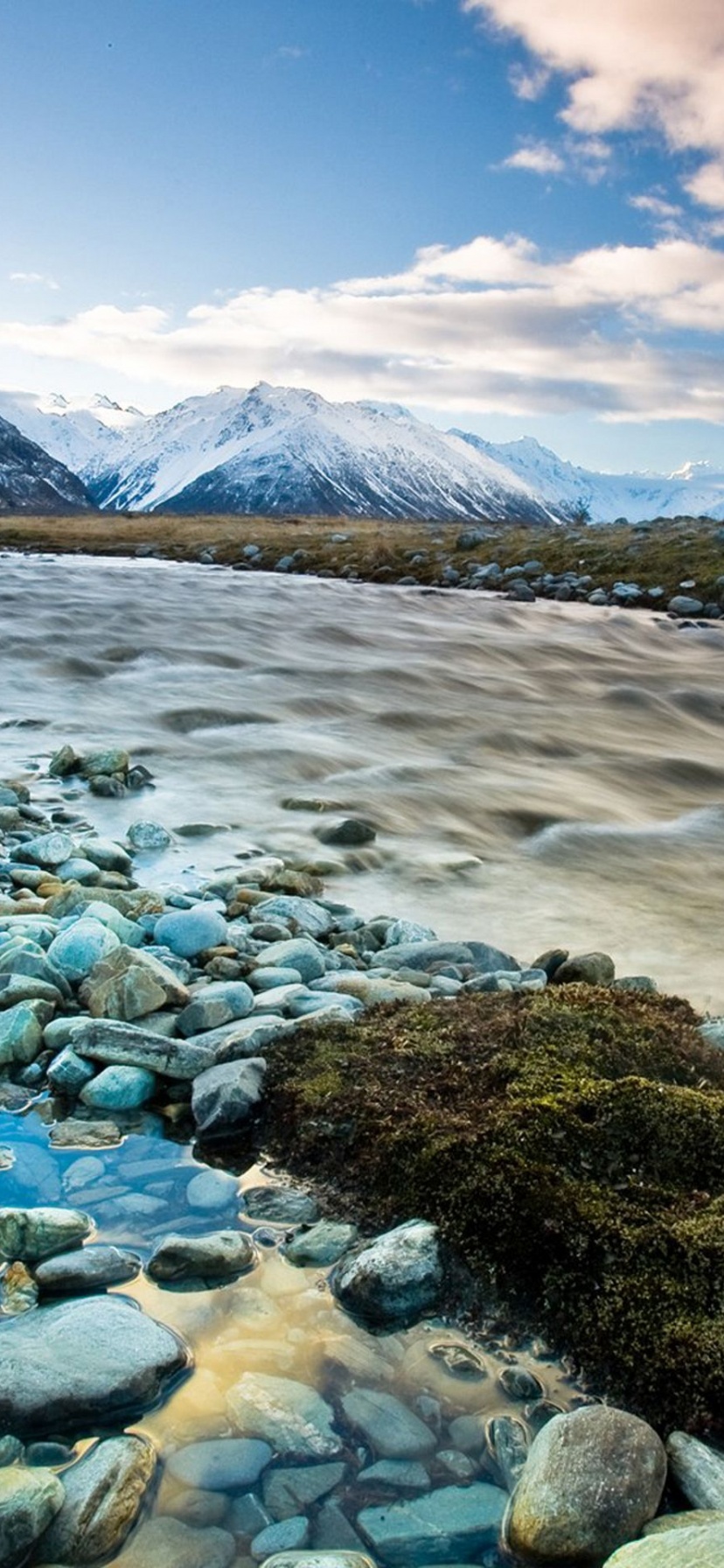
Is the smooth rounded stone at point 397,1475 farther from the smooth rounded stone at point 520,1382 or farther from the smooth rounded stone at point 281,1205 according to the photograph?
the smooth rounded stone at point 281,1205

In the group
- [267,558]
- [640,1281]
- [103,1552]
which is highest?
[267,558]

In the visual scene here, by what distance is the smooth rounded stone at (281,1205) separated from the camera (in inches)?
178

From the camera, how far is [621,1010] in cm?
593

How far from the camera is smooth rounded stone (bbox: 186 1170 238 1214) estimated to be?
4625 mm

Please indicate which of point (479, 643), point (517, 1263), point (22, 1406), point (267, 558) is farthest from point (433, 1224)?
point (267, 558)

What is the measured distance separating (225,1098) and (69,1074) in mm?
809

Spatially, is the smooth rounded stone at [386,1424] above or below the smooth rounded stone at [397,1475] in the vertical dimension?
above

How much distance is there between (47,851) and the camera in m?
9.09

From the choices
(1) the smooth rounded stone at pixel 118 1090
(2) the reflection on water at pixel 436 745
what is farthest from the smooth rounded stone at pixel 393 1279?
(2) the reflection on water at pixel 436 745

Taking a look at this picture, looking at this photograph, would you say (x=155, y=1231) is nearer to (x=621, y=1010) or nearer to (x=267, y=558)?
(x=621, y=1010)

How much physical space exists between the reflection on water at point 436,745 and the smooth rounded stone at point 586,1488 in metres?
4.67

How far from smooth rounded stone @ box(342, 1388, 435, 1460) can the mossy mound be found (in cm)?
60

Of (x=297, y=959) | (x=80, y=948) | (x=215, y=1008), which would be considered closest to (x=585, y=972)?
(x=297, y=959)

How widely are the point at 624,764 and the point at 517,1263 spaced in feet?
41.9
